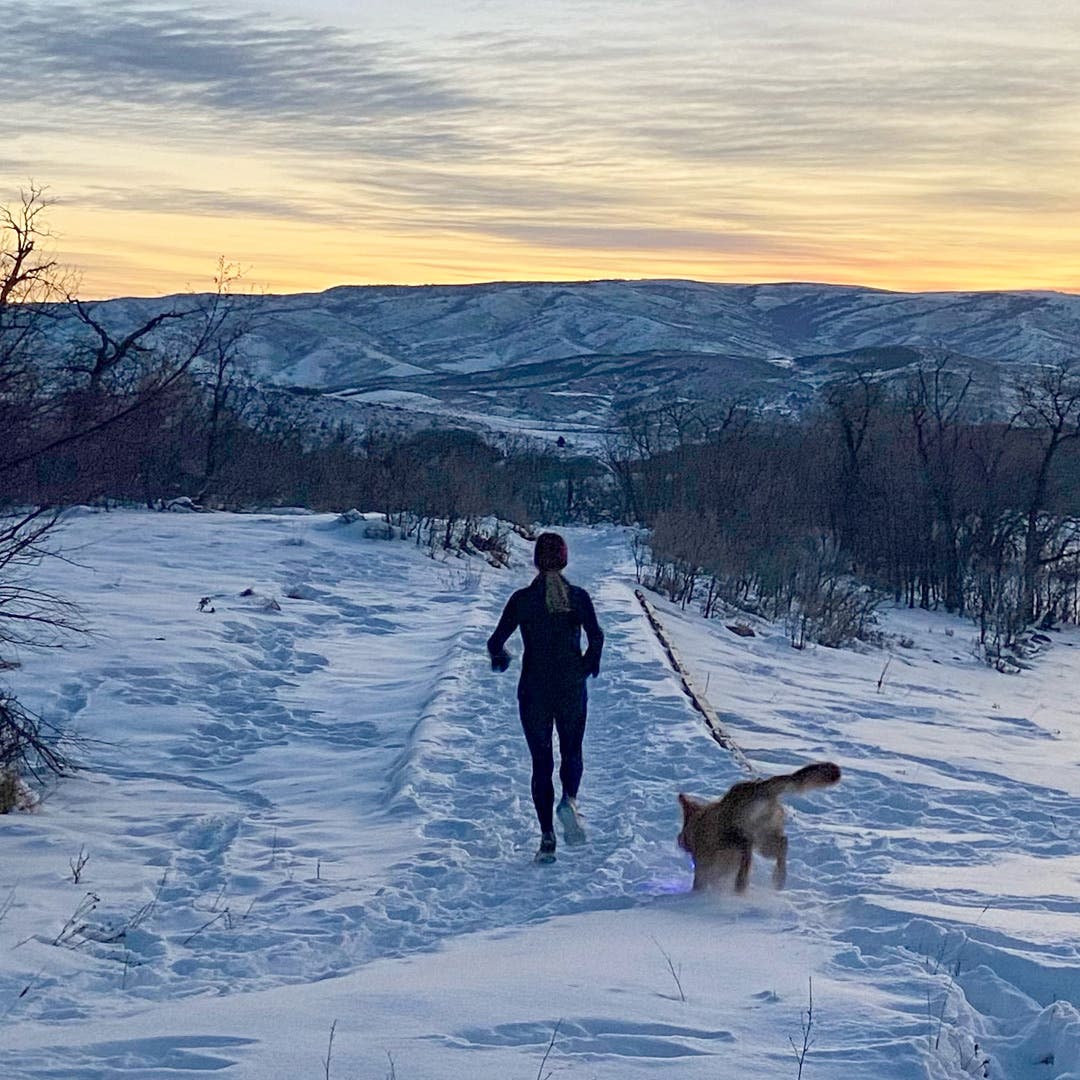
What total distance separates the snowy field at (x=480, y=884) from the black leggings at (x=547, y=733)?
33cm

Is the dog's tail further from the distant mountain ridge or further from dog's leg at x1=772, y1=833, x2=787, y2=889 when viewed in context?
the distant mountain ridge

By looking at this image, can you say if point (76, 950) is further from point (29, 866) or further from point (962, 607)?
point (962, 607)

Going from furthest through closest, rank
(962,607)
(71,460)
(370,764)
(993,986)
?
(962,607)
(370,764)
(71,460)
(993,986)

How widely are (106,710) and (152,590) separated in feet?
20.9

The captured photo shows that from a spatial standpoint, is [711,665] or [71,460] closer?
[71,460]

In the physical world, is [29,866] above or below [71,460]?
below

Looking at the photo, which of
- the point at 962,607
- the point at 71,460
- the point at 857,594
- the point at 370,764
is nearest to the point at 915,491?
the point at 962,607

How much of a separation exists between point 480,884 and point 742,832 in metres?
1.40

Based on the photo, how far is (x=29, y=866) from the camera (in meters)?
7.31

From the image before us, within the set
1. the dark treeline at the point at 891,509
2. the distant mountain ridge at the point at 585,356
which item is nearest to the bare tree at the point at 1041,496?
the dark treeline at the point at 891,509

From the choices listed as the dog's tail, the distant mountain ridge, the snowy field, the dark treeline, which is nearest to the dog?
the dog's tail

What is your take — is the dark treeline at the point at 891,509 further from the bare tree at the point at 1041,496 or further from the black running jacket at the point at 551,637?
the black running jacket at the point at 551,637

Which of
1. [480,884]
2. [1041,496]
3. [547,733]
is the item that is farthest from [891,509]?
[480,884]

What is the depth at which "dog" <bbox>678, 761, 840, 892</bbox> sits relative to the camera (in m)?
6.83
